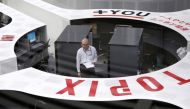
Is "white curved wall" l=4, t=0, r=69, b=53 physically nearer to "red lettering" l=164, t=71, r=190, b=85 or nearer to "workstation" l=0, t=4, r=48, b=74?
"workstation" l=0, t=4, r=48, b=74

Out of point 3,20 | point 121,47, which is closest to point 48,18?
point 3,20

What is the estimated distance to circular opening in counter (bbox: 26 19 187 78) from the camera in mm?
6523

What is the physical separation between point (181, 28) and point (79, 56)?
10.5 ft

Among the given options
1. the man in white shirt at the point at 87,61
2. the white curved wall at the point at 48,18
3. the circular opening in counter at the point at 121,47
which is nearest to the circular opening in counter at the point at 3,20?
the white curved wall at the point at 48,18

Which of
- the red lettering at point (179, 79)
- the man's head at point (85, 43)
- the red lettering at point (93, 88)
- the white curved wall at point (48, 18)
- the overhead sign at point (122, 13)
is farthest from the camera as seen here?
the white curved wall at point (48, 18)

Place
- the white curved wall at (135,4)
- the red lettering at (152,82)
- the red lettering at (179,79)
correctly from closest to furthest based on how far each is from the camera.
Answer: the red lettering at (152,82) → the red lettering at (179,79) → the white curved wall at (135,4)

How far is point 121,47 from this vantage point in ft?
21.3

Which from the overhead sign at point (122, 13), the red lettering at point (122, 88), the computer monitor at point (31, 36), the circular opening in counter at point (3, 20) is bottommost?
the red lettering at point (122, 88)

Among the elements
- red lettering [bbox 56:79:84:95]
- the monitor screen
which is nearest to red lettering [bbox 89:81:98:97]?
red lettering [bbox 56:79:84:95]

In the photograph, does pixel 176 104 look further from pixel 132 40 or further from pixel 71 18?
pixel 71 18

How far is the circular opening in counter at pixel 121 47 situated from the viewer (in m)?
6.52

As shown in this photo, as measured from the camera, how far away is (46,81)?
16.2 feet

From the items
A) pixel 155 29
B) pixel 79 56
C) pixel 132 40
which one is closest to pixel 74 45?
pixel 79 56

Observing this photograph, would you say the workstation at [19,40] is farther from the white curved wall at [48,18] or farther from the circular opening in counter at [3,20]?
the white curved wall at [48,18]
